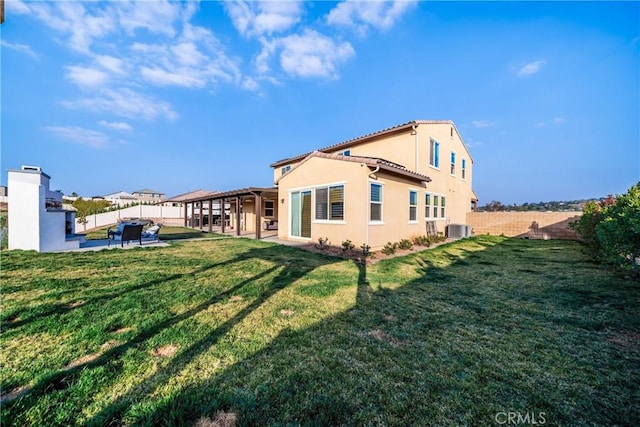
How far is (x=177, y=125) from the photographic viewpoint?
24.5 m

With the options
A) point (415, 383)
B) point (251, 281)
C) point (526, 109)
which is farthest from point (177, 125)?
point (526, 109)

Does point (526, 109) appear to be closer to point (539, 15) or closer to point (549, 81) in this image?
point (549, 81)

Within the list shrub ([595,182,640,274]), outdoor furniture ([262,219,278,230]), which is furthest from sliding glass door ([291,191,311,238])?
shrub ([595,182,640,274])

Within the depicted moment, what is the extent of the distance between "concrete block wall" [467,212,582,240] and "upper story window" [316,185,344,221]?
14.3 meters

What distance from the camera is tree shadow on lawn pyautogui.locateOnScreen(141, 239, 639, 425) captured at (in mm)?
2086

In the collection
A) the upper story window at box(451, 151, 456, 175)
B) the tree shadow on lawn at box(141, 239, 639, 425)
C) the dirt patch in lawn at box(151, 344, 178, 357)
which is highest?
the upper story window at box(451, 151, 456, 175)

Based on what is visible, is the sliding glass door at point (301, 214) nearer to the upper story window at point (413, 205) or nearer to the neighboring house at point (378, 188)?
the neighboring house at point (378, 188)

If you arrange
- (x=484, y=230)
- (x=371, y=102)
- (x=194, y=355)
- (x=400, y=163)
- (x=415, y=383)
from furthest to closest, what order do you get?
(x=371, y=102)
(x=484, y=230)
(x=400, y=163)
(x=194, y=355)
(x=415, y=383)

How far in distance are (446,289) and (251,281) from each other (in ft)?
14.5

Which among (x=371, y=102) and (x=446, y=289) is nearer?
(x=446, y=289)

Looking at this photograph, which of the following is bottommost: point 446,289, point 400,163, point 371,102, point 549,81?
point 446,289

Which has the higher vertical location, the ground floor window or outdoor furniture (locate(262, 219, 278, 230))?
the ground floor window

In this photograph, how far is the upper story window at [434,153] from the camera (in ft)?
48.1

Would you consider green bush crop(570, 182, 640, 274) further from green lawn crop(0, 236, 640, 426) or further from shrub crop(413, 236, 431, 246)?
shrub crop(413, 236, 431, 246)
